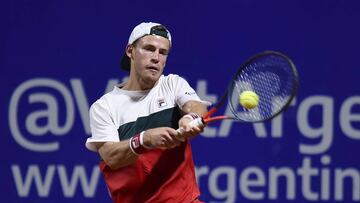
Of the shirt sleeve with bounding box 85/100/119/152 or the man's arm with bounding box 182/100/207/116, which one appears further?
the shirt sleeve with bounding box 85/100/119/152

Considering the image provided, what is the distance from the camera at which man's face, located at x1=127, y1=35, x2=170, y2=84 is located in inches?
186

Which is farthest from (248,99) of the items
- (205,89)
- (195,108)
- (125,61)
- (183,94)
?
(205,89)

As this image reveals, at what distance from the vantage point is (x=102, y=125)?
4.71 meters

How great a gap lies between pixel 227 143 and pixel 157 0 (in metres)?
1.08

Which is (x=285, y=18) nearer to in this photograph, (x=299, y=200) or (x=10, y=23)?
(x=299, y=200)

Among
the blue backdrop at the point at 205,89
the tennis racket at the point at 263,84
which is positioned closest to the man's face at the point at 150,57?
the tennis racket at the point at 263,84

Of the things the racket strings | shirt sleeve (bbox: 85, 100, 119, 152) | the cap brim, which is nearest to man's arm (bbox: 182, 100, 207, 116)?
the racket strings

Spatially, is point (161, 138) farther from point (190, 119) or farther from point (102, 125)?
point (102, 125)

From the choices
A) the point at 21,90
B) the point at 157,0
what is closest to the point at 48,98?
the point at 21,90

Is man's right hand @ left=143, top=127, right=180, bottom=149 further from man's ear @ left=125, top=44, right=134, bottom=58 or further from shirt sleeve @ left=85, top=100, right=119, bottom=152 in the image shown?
man's ear @ left=125, top=44, right=134, bottom=58

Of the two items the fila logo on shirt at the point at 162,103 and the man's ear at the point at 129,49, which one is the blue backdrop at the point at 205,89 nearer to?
the man's ear at the point at 129,49

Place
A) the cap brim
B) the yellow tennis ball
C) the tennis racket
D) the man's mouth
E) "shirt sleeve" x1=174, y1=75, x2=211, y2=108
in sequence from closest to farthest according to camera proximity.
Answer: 1. the yellow tennis ball
2. the tennis racket
3. "shirt sleeve" x1=174, y1=75, x2=211, y2=108
4. the man's mouth
5. the cap brim

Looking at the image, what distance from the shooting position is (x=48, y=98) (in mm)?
6535

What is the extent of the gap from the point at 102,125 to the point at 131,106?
180 millimetres
